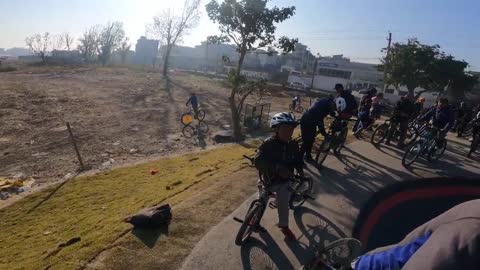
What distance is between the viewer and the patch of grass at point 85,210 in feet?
18.3

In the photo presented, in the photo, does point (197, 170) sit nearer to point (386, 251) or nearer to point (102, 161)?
point (102, 161)

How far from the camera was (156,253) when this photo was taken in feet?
17.0

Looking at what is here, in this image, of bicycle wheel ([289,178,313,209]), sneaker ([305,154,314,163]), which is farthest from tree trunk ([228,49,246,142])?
bicycle wheel ([289,178,313,209])

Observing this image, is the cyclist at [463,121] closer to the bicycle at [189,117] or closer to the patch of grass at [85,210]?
the patch of grass at [85,210]

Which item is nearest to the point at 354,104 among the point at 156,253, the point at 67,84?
the point at 156,253

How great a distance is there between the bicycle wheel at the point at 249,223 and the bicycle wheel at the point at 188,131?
13810 mm

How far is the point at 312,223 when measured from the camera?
6539 mm

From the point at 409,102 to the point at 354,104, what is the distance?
377cm

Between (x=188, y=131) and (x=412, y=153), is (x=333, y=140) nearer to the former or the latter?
(x=412, y=153)

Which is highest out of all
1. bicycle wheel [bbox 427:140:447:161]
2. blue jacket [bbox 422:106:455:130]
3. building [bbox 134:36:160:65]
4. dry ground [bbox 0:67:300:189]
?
building [bbox 134:36:160:65]

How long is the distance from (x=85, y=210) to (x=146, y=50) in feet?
399

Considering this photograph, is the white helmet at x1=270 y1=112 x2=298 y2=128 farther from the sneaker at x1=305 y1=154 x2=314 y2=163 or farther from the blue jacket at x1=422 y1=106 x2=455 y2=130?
the blue jacket at x1=422 y1=106 x2=455 y2=130

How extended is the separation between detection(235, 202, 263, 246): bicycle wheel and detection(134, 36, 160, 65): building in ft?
398

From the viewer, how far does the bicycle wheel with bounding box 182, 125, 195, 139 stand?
19263mm
